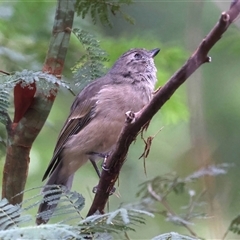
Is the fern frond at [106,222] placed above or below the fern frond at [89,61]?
below

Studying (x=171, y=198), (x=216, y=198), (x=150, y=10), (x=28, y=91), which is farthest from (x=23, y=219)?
(x=150, y=10)

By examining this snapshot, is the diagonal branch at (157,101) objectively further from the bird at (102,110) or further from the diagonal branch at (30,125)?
the bird at (102,110)

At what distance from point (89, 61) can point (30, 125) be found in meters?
0.57

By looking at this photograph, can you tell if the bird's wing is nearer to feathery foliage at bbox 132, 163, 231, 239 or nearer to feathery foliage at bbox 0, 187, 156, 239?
feathery foliage at bbox 132, 163, 231, 239

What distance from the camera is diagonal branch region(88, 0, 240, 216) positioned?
185 cm

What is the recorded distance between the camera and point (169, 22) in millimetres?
6309

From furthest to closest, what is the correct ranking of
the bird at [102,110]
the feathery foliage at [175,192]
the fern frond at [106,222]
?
the bird at [102,110] < the feathery foliage at [175,192] < the fern frond at [106,222]

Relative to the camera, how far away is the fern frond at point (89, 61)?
3.54 meters

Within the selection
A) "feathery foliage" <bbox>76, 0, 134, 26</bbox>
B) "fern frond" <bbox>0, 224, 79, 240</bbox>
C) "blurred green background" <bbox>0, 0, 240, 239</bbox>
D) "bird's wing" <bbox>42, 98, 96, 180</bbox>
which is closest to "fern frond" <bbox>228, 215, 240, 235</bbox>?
"blurred green background" <bbox>0, 0, 240, 239</bbox>

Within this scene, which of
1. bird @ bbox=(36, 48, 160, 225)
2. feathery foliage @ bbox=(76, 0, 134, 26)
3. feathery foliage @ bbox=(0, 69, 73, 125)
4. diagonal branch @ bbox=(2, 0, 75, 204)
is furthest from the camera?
bird @ bbox=(36, 48, 160, 225)

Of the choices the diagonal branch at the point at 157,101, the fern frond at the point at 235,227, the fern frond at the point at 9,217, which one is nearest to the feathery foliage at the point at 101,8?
the diagonal branch at the point at 157,101

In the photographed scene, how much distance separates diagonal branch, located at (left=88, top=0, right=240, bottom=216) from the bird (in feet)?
4.69

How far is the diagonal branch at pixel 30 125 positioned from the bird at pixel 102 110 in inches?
24.7

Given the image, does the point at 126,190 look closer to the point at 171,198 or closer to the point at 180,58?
the point at 171,198
